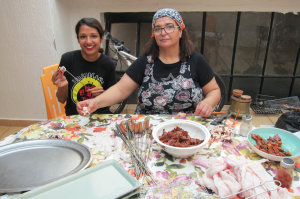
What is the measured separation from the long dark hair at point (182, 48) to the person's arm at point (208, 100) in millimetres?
304

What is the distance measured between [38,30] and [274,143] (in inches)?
107

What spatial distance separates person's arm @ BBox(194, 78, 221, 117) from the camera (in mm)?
1389

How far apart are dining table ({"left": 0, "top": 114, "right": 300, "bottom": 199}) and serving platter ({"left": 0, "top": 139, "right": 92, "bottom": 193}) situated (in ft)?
0.19

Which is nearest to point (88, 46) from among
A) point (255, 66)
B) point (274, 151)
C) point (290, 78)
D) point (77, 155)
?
point (77, 155)

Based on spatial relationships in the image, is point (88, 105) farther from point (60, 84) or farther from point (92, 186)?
point (92, 186)

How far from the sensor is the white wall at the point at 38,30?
8.16 ft

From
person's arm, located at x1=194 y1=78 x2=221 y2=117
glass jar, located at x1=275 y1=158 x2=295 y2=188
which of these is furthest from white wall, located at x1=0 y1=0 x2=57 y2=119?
glass jar, located at x1=275 y1=158 x2=295 y2=188

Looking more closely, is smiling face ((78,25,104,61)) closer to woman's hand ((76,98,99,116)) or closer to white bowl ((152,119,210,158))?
woman's hand ((76,98,99,116))

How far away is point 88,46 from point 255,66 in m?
2.75

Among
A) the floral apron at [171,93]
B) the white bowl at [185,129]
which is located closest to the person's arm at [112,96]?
the floral apron at [171,93]

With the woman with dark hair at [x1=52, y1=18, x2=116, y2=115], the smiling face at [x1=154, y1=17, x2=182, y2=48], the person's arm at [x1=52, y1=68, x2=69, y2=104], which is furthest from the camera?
the woman with dark hair at [x1=52, y1=18, x2=116, y2=115]

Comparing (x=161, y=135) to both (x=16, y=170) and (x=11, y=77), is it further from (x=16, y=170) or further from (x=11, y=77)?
(x=11, y=77)

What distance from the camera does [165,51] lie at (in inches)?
67.3

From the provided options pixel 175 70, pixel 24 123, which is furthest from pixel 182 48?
A: pixel 24 123
